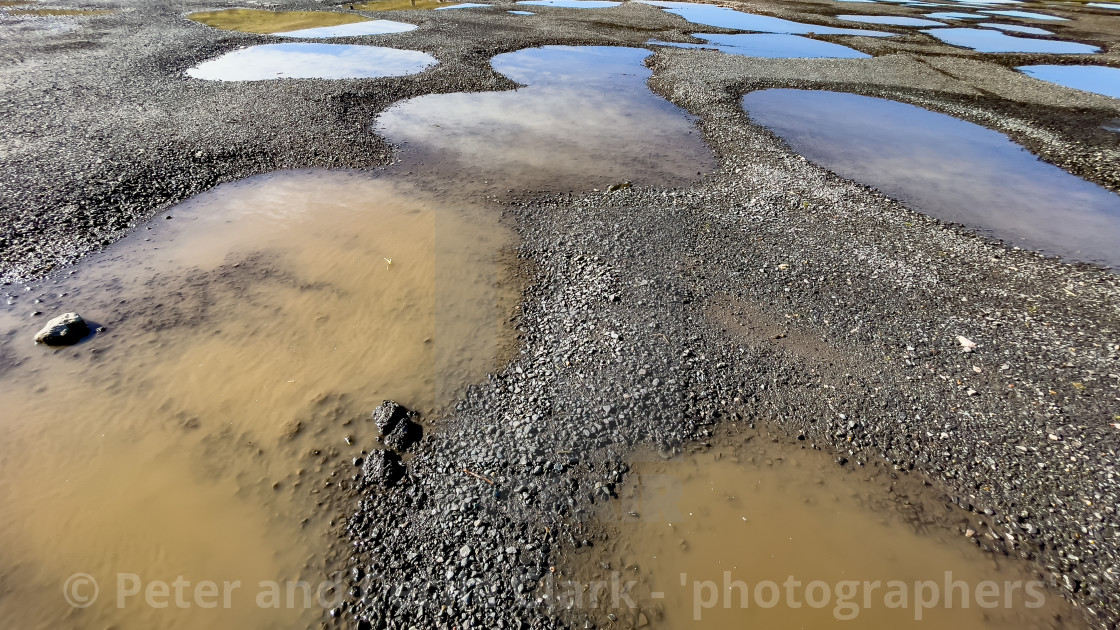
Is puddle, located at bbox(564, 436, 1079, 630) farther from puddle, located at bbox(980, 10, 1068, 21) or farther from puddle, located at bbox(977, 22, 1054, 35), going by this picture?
puddle, located at bbox(980, 10, 1068, 21)

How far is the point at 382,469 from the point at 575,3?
Answer: 39.2m

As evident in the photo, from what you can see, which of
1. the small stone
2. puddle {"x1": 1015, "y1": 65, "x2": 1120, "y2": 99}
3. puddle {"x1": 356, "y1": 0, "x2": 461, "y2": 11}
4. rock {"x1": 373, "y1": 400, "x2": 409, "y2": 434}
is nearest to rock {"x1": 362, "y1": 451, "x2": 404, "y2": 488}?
rock {"x1": 373, "y1": 400, "x2": 409, "y2": 434}

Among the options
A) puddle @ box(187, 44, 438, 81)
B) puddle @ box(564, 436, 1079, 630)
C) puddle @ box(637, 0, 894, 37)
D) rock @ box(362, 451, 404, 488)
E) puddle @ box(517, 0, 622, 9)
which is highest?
puddle @ box(517, 0, 622, 9)

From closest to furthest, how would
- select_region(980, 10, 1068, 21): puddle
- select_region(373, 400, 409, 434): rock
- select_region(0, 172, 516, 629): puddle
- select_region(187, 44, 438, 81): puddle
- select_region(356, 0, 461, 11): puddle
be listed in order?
select_region(0, 172, 516, 629): puddle < select_region(373, 400, 409, 434): rock < select_region(187, 44, 438, 81): puddle < select_region(356, 0, 461, 11): puddle < select_region(980, 10, 1068, 21): puddle

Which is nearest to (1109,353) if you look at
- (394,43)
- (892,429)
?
(892,429)

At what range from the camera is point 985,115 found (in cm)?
1557

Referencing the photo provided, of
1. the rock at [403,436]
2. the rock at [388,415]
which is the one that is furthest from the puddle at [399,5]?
the rock at [403,436]

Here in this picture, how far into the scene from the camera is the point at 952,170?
1193 cm

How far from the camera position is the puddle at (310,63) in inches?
647

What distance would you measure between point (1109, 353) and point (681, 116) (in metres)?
11.2

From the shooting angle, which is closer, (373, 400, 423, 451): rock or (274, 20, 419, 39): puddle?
(373, 400, 423, 451): rock

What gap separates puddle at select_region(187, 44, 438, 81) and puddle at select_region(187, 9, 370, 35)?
14.2 feet

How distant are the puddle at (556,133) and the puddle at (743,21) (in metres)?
16.3

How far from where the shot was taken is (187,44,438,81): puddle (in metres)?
16.4
